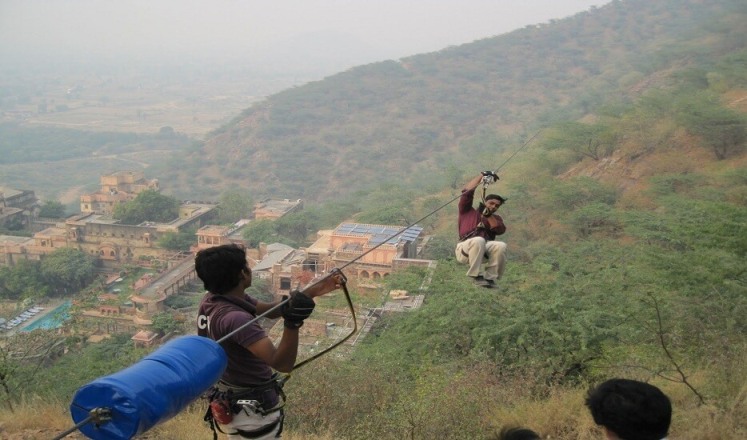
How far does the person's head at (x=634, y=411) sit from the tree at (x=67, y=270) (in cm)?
2747

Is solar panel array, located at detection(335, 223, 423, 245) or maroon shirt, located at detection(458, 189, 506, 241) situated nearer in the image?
maroon shirt, located at detection(458, 189, 506, 241)

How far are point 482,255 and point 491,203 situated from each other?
52 centimetres

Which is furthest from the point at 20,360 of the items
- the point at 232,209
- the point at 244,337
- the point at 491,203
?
the point at 232,209

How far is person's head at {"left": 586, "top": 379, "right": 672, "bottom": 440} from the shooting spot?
225 cm

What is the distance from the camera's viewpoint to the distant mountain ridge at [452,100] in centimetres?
4303

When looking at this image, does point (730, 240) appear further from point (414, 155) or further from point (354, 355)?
point (414, 155)

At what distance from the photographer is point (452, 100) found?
5844 cm

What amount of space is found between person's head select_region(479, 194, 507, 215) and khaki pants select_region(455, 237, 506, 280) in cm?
27

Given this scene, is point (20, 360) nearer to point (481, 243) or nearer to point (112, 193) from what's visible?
point (481, 243)

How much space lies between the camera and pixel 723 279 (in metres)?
8.45

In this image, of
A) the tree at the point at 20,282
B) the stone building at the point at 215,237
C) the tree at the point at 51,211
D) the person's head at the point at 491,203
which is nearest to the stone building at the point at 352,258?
the stone building at the point at 215,237

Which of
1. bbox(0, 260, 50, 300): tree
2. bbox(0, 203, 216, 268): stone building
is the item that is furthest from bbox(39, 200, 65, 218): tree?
bbox(0, 260, 50, 300): tree

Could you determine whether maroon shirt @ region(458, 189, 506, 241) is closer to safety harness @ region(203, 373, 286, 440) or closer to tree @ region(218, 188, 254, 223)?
safety harness @ region(203, 373, 286, 440)

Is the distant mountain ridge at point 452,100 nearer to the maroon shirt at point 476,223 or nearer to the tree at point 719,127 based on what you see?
the tree at point 719,127
